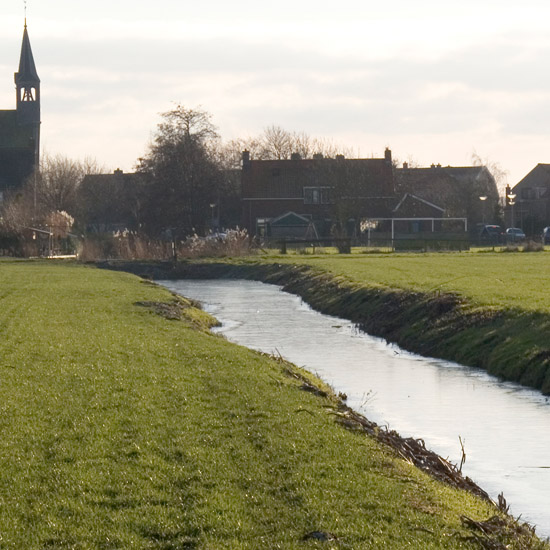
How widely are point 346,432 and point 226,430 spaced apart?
1553 mm

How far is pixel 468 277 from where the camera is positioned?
44938 millimetres

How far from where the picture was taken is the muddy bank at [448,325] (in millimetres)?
24031

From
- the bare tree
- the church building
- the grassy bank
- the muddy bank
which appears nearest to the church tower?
the church building

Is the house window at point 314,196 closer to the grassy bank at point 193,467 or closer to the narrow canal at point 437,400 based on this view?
the narrow canal at point 437,400

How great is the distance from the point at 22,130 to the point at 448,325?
115499mm

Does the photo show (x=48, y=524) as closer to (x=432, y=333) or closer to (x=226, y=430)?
(x=226, y=430)

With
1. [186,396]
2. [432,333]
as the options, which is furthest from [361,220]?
[186,396]

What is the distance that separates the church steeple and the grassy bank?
122m

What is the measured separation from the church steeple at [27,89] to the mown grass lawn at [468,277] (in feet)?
256

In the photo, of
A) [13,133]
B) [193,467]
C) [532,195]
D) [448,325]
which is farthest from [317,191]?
[193,467]

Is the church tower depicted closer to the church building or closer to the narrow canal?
the church building

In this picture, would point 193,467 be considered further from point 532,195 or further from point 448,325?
point 532,195

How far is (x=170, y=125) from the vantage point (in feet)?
344

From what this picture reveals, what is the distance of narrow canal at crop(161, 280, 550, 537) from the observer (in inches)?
551
